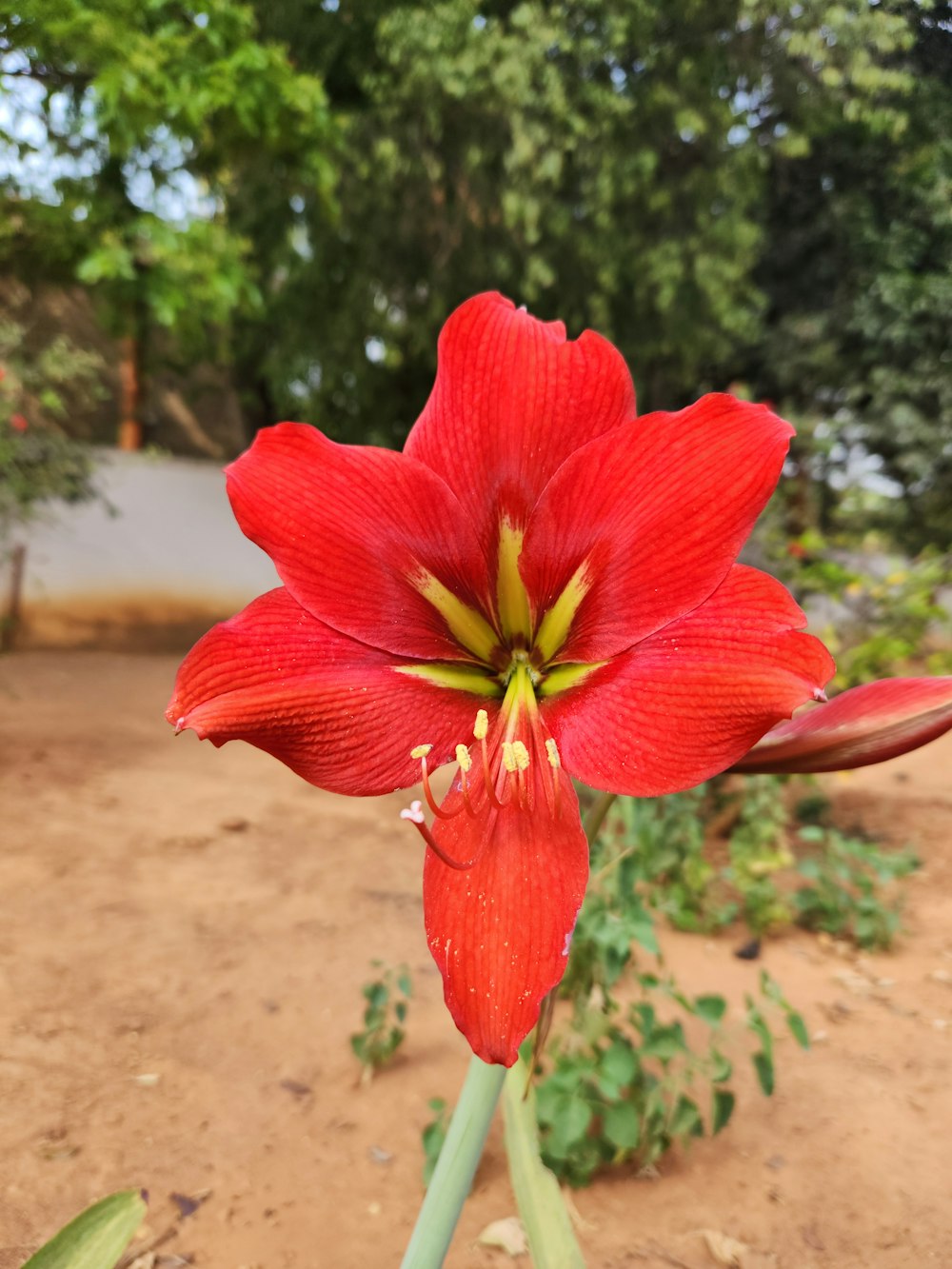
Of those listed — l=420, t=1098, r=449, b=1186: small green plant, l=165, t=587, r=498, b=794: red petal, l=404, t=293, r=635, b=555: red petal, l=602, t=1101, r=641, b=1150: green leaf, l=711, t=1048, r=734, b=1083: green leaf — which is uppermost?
l=404, t=293, r=635, b=555: red petal

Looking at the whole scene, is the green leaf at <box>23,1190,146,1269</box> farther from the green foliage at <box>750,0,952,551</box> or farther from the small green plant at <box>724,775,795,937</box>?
the small green plant at <box>724,775,795,937</box>

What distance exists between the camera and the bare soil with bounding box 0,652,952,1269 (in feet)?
2.30

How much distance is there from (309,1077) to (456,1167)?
0.62 m

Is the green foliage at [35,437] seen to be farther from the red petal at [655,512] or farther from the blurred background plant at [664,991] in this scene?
the red petal at [655,512]

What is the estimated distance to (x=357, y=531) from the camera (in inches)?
14.8

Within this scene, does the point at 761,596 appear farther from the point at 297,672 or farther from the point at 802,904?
the point at 802,904

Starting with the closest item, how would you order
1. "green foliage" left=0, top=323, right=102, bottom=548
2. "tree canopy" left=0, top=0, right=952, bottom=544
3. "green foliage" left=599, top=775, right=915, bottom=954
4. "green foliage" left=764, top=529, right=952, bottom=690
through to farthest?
1. "green foliage" left=599, top=775, right=915, bottom=954
2. "tree canopy" left=0, top=0, right=952, bottom=544
3. "green foliage" left=764, top=529, right=952, bottom=690
4. "green foliage" left=0, top=323, right=102, bottom=548

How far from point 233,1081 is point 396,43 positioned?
138 inches

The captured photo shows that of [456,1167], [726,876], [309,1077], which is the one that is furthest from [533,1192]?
[726,876]

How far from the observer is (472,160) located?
3445mm

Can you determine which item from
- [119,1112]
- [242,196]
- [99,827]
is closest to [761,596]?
[119,1112]

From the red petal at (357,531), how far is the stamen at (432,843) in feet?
0.27

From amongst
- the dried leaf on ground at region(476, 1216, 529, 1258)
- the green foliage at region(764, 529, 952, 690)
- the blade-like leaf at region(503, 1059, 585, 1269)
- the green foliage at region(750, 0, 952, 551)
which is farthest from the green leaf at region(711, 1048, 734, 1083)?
the green foliage at region(764, 529, 952, 690)

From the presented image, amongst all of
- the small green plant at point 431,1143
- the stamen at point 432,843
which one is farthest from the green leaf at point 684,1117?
the stamen at point 432,843
